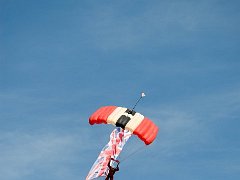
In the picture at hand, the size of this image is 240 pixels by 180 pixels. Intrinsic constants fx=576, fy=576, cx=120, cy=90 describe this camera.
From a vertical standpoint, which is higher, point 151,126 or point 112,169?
point 151,126

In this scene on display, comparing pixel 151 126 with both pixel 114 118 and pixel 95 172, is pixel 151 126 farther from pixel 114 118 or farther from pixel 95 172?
pixel 95 172

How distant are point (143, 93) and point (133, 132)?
6886 millimetres

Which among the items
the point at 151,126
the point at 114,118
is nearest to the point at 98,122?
the point at 114,118

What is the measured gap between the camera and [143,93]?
7269 centimetres

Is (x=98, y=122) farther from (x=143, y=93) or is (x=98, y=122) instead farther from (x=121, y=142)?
(x=143, y=93)

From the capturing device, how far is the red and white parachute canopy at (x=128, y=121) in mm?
76875

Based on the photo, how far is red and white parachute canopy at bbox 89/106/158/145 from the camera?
7688 cm

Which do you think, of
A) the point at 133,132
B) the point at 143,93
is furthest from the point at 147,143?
the point at 143,93

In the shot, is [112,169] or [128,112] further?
[128,112]

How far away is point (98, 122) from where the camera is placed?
3142 inches

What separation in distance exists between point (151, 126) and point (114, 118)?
5.22 meters

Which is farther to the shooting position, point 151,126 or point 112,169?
point 151,126

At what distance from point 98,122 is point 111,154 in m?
5.63

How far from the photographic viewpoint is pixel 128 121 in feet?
257
